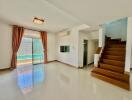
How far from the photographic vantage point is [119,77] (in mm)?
3379

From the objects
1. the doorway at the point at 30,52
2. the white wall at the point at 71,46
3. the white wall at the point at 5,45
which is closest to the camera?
the white wall at the point at 5,45

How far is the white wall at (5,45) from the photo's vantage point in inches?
197

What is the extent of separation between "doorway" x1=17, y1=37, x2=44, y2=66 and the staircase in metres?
4.86

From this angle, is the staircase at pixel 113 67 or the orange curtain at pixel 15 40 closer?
the staircase at pixel 113 67

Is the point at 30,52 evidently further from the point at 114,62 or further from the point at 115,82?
the point at 115,82

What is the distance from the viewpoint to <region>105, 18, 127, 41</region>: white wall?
5957 mm

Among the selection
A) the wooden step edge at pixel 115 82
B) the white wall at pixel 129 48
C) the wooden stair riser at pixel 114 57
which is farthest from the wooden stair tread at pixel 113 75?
the wooden stair riser at pixel 114 57

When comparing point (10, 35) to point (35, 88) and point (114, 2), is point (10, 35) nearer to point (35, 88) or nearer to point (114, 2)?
point (35, 88)

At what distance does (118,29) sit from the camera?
6.20m

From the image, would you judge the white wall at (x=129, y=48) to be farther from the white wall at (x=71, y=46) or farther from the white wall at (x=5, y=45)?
the white wall at (x=5, y=45)

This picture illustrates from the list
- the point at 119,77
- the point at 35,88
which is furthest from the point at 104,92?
the point at 35,88

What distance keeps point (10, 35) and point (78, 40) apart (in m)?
4.24

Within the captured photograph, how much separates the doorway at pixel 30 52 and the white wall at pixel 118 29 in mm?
5500

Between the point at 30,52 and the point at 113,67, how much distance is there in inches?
226
